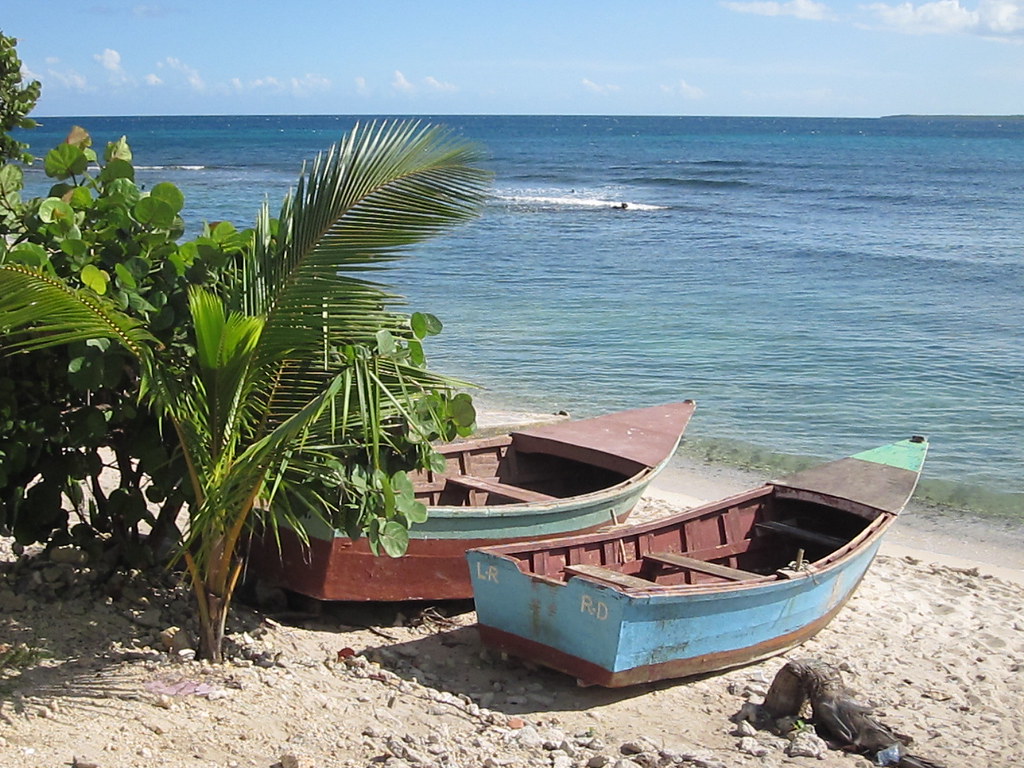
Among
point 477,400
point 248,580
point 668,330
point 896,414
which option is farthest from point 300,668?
point 668,330

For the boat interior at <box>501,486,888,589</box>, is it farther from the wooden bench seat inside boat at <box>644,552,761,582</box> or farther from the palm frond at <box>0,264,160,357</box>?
the palm frond at <box>0,264,160,357</box>

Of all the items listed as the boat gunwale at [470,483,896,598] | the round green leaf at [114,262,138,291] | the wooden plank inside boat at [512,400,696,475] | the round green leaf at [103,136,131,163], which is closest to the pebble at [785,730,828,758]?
the boat gunwale at [470,483,896,598]

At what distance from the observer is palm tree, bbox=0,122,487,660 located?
4.98 metres

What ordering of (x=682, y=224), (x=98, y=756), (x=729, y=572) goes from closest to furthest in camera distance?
(x=98, y=756) → (x=729, y=572) → (x=682, y=224)

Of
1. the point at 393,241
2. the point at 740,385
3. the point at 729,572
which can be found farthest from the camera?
the point at 740,385

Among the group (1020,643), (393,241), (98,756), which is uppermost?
(393,241)

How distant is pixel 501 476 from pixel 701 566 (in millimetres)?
2109

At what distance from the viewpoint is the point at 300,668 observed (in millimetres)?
6215

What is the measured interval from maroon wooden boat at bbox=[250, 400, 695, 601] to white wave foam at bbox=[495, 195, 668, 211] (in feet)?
107

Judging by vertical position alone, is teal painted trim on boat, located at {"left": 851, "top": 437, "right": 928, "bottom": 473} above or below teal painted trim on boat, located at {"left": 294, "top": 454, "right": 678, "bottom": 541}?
above

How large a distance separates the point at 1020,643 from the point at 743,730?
291 centimetres

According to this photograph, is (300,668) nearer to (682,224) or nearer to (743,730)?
(743,730)

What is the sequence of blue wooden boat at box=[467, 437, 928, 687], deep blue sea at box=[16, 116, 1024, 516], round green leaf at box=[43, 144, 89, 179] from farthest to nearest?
deep blue sea at box=[16, 116, 1024, 516], blue wooden boat at box=[467, 437, 928, 687], round green leaf at box=[43, 144, 89, 179]

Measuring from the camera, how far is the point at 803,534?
8.30 meters
